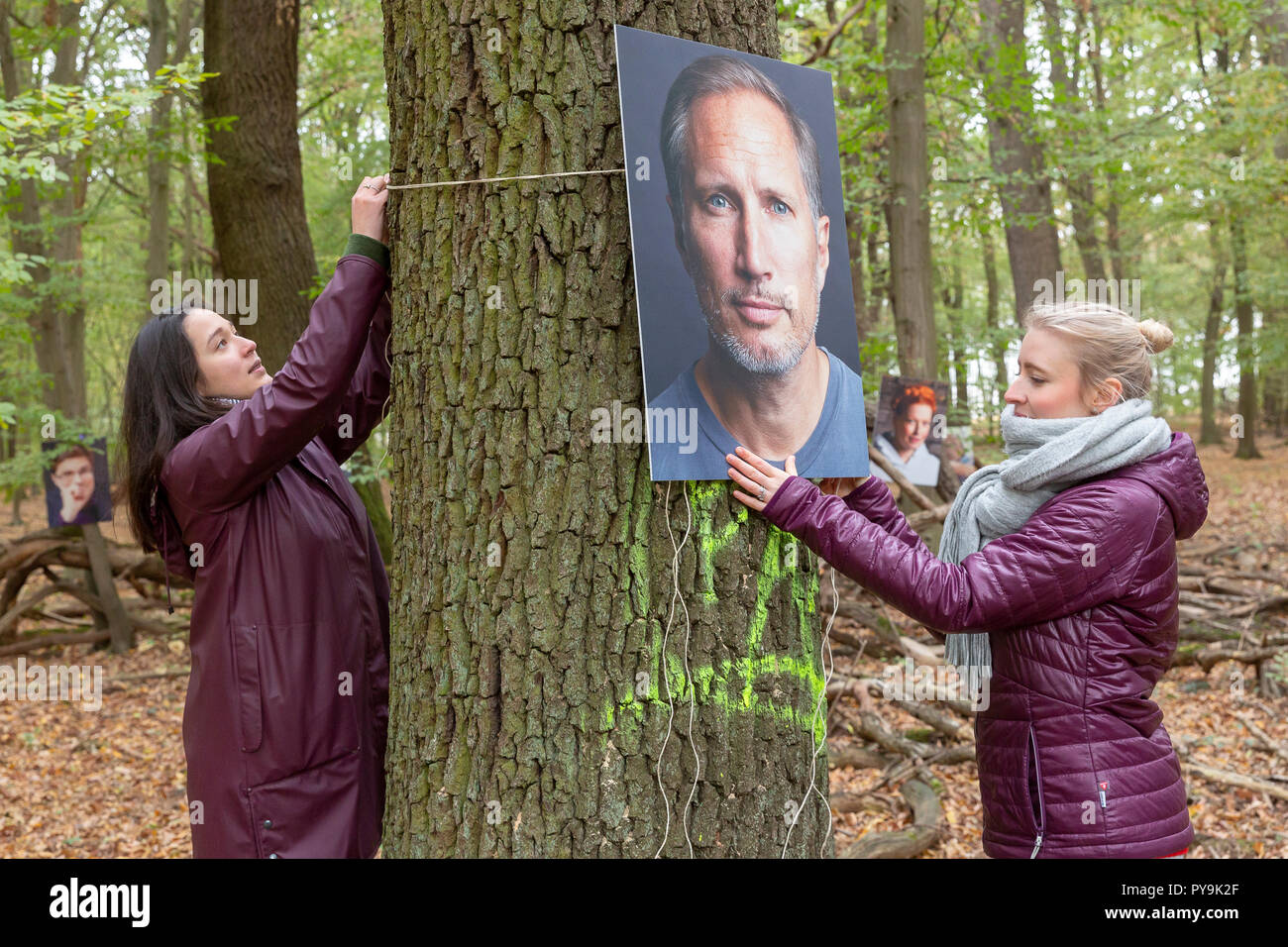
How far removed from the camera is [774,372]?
2.28 meters

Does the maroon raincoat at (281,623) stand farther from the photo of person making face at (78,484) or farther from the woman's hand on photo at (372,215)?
the photo of person making face at (78,484)

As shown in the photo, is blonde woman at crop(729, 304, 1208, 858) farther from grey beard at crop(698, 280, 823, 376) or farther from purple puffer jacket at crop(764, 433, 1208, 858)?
grey beard at crop(698, 280, 823, 376)

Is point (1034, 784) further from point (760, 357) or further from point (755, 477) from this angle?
point (760, 357)

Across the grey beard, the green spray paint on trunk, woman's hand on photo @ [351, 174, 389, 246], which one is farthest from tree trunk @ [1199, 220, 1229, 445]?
woman's hand on photo @ [351, 174, 389, 246]

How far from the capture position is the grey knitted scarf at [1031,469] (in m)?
2.11

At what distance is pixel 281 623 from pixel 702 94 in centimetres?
159

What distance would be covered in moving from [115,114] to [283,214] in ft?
4.06

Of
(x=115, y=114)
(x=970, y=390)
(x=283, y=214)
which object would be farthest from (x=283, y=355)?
(x=970, y=390)

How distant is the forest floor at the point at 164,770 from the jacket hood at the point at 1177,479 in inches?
110

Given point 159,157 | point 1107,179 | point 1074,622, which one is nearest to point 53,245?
point 159,157

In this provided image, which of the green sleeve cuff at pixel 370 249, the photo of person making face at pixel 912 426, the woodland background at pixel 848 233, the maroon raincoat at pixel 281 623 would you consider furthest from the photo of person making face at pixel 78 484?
the green sleeve cuff at pixel 370 249

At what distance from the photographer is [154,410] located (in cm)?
240

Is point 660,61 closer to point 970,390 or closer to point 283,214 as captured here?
point 283,214

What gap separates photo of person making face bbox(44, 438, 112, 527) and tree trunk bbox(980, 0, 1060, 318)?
770 cm
